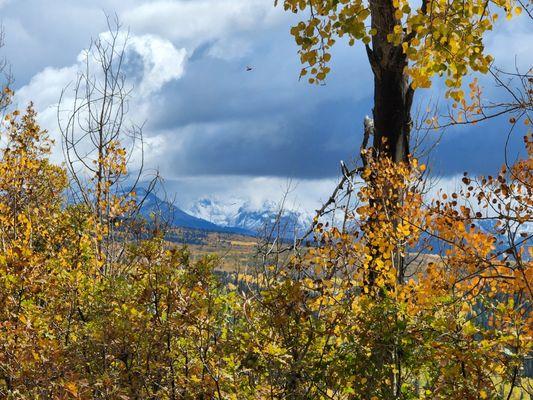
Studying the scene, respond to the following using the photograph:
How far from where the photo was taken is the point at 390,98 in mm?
7492

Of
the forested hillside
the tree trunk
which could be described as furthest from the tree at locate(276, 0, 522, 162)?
the tree trunk

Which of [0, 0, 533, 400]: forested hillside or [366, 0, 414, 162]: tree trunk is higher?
[366, 0, 414, 162]: tree trunk

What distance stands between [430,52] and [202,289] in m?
2.39

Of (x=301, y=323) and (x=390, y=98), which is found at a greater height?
(x=390, y=98)

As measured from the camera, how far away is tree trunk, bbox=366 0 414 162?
727cm

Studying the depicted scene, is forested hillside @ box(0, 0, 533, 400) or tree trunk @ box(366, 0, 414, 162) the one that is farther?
tree trunk @ box(366, 0, 414, 162)

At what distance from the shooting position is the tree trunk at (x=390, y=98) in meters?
7.27

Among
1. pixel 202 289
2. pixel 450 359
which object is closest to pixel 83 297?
pixel 202 289

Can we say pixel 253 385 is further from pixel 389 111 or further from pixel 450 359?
pixel 389 111

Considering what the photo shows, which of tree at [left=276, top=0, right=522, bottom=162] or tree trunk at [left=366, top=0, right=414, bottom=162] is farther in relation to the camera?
tree trunk at [left=366, top=0, right=414, bottom=162]

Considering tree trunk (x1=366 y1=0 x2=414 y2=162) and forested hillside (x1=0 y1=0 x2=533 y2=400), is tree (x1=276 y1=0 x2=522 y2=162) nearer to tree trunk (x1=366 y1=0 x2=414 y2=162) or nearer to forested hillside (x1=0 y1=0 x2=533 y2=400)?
forested hillside (x1=0 y1=0 x2=533 y2=400)

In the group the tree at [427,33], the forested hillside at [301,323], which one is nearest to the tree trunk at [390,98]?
the forested hillside at [301,323]

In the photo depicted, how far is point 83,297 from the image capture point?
20.1ft

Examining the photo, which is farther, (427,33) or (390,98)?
(390,98)
